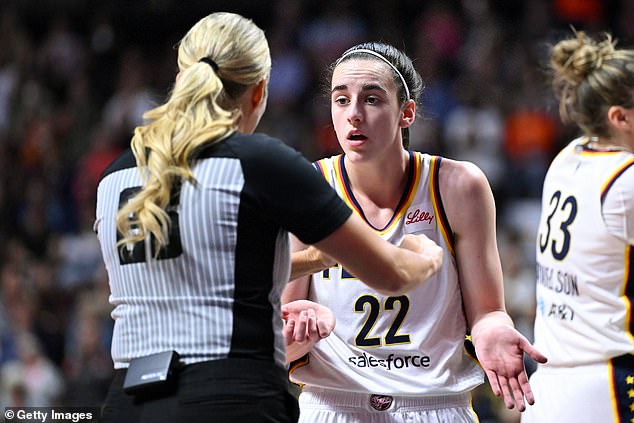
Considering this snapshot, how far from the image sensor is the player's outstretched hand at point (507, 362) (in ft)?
11.1

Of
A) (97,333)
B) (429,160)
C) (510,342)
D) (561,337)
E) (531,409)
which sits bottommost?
(97,333)

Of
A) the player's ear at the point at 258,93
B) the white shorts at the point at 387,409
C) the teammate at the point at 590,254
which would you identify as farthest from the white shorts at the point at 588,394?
the player's ear at the point at 258,93

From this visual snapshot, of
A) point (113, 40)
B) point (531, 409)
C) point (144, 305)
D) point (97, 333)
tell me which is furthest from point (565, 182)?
point (113, 40)

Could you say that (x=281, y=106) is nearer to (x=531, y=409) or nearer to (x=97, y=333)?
(x=97, y=333)

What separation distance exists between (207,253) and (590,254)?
216cm

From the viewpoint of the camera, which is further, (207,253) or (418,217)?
(418,217)

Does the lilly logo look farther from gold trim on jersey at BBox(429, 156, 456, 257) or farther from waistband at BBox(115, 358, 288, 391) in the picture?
waistband at BBox(115, 358, 288, 391)

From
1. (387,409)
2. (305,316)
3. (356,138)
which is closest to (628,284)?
(387,409)

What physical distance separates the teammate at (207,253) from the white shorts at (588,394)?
1.72m

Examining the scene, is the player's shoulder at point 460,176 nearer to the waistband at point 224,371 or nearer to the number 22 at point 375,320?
the number 22 at point 375,320

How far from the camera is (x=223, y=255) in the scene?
2641 mm

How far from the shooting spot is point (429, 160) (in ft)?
13.0

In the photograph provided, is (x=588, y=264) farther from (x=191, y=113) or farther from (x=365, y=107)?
(x=191, y=113)

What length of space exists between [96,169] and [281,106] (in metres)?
2.16
